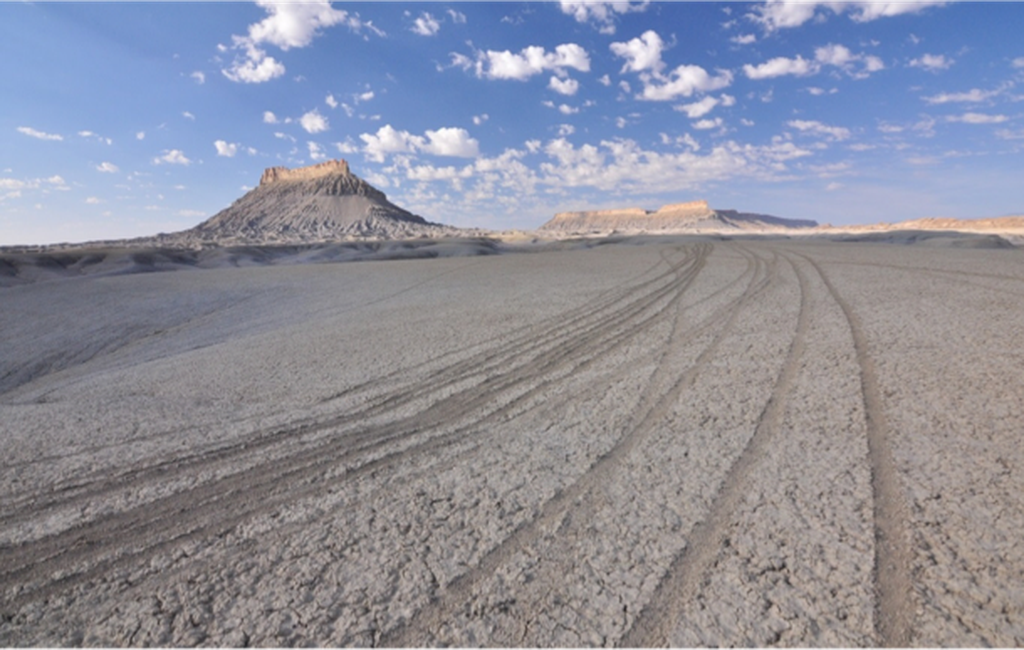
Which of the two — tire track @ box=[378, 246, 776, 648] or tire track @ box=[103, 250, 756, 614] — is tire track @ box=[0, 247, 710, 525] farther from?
tire track @ box=[378, 246, 776, 648]

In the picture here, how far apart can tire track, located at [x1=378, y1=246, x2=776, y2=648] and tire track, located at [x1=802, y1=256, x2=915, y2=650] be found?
5.31 feet

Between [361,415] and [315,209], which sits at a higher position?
[315,209]

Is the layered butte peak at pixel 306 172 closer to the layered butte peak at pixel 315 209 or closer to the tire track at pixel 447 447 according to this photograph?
the layered butte peak at pixel 315 209

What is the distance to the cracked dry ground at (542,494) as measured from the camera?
2377 mm

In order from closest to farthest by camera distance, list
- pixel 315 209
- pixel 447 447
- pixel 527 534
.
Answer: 1. pixel 527 534
2. pixel 447 447
3. pixel 315 209

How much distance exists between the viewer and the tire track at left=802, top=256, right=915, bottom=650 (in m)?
2.20

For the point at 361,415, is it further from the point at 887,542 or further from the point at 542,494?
the point at 887,542

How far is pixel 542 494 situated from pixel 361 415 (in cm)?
239

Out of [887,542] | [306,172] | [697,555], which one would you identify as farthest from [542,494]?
[306,172]

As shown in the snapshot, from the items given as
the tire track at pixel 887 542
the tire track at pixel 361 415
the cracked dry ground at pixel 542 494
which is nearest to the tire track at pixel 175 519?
the cracked dry ground at pixel 542 494

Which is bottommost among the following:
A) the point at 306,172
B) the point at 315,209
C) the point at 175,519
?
the point at 175,519

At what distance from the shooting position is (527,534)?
2990 millimetres

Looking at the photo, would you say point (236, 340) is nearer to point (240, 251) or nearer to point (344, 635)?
point (344, 635)

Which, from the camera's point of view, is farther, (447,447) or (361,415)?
(361,415)
